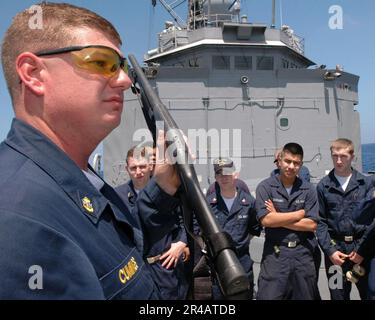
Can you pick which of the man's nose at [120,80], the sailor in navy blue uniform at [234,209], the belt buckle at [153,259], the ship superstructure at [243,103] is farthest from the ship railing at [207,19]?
the man's nose at [120,80]

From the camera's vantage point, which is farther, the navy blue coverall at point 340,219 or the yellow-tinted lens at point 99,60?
the navy blue coverall at point 340,219

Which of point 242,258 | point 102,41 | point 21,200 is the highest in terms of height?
point 102,41

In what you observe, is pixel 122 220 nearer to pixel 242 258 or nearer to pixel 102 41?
pixel 102 41

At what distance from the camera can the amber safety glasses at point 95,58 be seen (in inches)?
34.8

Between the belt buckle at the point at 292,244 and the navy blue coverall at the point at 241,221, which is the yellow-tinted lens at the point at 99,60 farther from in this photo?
the belt buckle at the point at 292,244

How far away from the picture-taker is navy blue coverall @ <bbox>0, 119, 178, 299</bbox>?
0.63 metres

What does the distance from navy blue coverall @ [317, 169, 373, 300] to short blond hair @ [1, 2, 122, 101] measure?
10.1 feet

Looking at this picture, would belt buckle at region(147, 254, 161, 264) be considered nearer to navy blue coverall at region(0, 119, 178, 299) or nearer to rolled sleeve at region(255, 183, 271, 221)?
rolled sleeve at region(255, 183, 271, 221)

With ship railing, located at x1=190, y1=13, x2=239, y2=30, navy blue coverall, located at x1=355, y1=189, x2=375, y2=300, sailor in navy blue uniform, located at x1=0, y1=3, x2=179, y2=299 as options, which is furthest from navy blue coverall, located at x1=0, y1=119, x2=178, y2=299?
ship railing, located at x1=190, y1=13, x2=239, y2=30

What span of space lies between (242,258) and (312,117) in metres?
7.21

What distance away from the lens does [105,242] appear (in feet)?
2.76

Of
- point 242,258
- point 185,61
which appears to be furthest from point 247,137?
point 242,258

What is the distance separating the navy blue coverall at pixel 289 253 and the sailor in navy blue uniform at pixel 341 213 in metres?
0.20
